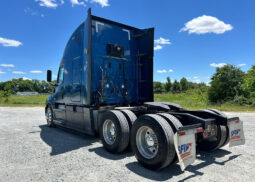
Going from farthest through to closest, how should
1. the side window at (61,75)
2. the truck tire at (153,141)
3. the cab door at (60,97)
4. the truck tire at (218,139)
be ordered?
the side window at (61,75) → the cab door at (60,97) → the truck tire at (218,139) → the truck tire at (153,141)

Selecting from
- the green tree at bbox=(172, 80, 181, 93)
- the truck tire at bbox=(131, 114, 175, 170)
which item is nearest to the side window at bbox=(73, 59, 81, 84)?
the truck tire at bbox=(131, 114, 175, 170)

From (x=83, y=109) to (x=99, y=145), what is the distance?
1.25 meters

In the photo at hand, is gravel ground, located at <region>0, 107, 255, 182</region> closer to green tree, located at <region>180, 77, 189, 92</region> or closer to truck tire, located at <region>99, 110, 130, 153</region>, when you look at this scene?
truck tire, located at <region>99, 110, 130, 153</region>

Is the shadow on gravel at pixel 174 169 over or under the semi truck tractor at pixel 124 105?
under

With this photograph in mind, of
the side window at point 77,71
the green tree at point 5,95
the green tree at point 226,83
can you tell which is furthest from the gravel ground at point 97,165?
the green tree at point 5,95

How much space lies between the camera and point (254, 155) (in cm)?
412

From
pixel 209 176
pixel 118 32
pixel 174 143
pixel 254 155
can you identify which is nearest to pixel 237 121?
pixel 254 155

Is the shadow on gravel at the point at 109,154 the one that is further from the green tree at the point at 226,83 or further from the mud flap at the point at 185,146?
the green tree at the point at 226,83

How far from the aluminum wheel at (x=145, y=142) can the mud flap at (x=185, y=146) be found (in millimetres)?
682

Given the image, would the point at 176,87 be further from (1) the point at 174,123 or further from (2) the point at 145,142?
(1) the point at 174,123

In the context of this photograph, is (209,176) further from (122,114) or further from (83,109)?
(83,109)

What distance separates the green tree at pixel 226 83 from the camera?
2919 centimetres

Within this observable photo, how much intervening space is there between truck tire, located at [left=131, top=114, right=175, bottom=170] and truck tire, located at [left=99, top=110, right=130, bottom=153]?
426 millimetres

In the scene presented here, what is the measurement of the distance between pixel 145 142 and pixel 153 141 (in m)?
0.21
